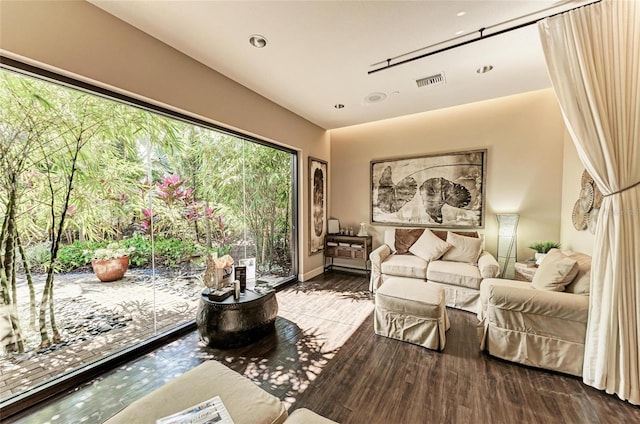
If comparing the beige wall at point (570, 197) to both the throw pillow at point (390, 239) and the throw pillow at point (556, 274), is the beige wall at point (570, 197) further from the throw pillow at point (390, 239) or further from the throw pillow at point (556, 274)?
the throw pillow at point (390, 239)

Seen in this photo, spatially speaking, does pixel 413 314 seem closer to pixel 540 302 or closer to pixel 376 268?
pixel 540 302

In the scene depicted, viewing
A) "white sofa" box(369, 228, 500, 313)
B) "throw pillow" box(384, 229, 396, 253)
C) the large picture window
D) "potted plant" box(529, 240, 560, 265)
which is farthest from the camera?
"throw pillow" box(384, 229, 396, 253)

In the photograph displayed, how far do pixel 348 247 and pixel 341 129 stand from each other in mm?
2576

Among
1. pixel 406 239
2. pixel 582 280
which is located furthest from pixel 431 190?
pixel 582 280

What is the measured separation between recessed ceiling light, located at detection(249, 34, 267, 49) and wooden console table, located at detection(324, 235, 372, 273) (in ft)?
11.0

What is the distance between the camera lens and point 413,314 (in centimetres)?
235

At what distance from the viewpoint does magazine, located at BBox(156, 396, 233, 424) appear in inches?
39.8

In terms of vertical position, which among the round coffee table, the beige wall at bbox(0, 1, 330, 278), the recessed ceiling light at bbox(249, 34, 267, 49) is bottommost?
the round coffee table

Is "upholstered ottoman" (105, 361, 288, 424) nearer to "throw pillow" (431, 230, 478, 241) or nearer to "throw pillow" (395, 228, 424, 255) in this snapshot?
"throw pillow" (395, 228, 424, 255)

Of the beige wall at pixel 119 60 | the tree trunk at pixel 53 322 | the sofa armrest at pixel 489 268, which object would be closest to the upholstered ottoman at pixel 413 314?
the sofa armrest at pixel 489 268

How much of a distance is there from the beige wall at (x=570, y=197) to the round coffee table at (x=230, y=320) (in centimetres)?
372

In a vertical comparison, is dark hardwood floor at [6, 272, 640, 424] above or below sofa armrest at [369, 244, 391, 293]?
below

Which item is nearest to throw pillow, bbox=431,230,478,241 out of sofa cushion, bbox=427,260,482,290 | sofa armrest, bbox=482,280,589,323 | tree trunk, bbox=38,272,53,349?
sofa cushion, bbox=427,260,482,290

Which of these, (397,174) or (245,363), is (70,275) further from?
(397,174)
